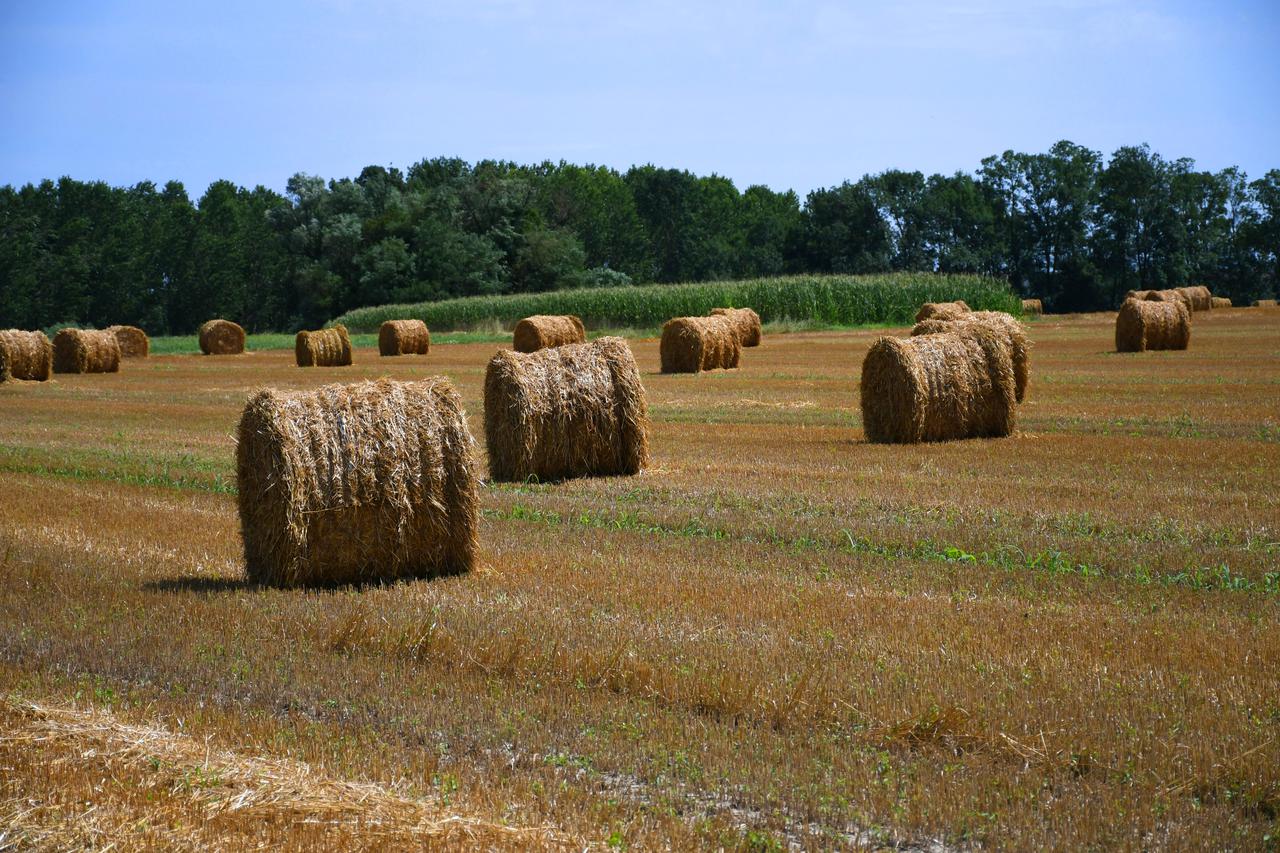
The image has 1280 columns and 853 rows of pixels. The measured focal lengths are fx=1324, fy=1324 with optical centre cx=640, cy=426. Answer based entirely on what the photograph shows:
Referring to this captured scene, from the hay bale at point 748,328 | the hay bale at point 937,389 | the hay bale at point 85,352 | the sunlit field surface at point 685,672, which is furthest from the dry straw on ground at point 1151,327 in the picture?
the hay bale at point 85,352

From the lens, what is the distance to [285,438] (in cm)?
864

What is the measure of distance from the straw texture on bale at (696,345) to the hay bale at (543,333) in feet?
21.9

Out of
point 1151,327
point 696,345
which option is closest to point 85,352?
point 696,345

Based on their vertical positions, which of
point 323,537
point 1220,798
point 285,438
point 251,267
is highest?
point 251,267

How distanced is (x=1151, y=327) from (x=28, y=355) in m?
26.6

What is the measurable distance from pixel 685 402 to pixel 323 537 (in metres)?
14.2

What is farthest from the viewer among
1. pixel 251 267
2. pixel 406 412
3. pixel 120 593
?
pixel 251 267

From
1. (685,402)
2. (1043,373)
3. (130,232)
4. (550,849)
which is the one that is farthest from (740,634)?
(130,232)

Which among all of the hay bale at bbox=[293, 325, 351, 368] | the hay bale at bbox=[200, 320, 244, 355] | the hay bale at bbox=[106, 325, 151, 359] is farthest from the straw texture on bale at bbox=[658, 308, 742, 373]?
the hay bale at bbox=[106, 325, 151, 359]

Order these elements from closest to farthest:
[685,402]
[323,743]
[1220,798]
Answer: [1220,798]
[323,743]
[685,402]

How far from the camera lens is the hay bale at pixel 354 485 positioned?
8633 mm

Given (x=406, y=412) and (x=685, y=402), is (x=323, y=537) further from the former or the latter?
(x=685, y=402)

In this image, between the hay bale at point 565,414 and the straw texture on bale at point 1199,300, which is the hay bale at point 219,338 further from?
the straw texture on bale at point 1199,300

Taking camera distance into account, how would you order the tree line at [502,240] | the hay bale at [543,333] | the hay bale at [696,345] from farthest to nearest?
the tree line at [502,240]
the hay bale at [543,333]
the hay bale at [696,345]
